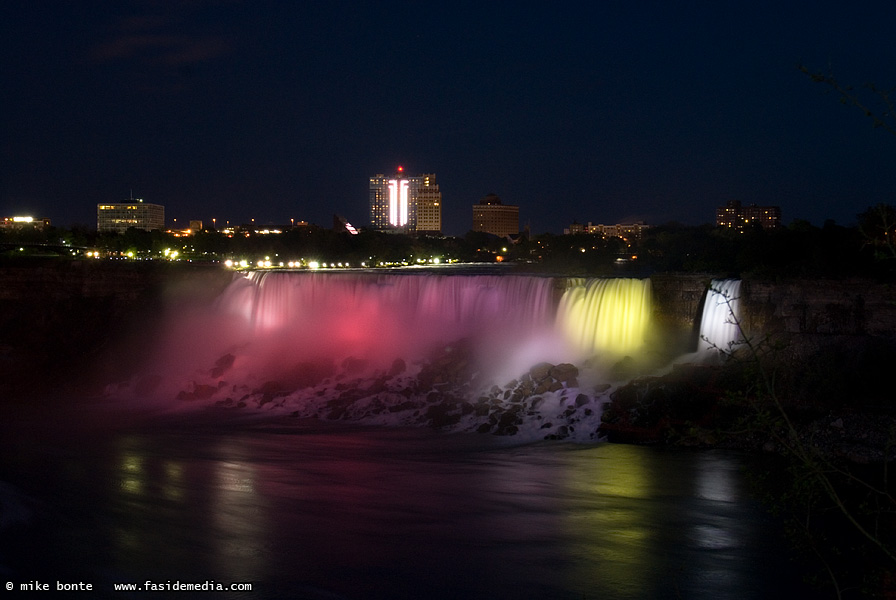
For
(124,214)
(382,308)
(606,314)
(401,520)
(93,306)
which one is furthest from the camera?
(124,214)

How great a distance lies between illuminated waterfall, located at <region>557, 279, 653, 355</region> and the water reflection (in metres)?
6.67

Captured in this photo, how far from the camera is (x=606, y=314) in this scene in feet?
82.5

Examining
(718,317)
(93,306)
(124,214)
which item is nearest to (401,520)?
(718,317)

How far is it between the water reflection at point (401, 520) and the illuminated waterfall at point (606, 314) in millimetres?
6669

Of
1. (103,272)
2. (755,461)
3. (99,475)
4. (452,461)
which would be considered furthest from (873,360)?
(103,272)

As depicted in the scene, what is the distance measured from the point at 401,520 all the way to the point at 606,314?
1324 cm

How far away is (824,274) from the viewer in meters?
20.9

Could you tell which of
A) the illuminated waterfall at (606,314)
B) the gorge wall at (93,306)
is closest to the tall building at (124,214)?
the gorge wall at (93,306)

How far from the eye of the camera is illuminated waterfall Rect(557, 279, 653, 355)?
956 inches

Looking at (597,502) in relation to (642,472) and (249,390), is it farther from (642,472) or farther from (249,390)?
(249,390)

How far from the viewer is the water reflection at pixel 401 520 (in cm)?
1118

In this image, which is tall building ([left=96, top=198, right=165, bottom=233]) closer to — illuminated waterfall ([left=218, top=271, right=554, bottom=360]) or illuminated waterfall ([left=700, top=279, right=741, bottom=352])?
illuminated waterfall ([left=218, top=271, right=554, bottom=360])

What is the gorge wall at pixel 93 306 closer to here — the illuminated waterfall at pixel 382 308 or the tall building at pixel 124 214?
the illuminated waterfall at pixel 382 308

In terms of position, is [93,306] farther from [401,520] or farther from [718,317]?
[718,317]
